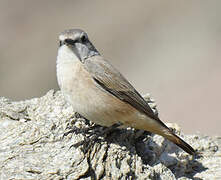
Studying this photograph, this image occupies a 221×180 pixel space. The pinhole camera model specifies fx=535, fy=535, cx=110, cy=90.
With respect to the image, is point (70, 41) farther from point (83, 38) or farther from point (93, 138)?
point (93, 138)

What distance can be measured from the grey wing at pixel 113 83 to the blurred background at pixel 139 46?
10.3m

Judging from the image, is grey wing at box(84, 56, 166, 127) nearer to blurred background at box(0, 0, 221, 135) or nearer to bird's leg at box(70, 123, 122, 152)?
bird's leg at box(70, 123, 122, 152)

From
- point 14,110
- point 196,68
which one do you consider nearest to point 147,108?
point 14,110

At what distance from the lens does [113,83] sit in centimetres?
828

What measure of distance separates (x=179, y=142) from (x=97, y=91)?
5.39 feet

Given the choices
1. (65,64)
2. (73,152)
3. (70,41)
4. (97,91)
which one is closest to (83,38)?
(70,41)

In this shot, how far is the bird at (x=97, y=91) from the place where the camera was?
7766mm

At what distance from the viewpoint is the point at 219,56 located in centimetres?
2230

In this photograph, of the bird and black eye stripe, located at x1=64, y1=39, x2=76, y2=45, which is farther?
black eye stripe, located at x1=64, y1=39, x2=76, y2=45

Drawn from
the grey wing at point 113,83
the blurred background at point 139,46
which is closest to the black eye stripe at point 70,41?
the grey wing at point 113,83

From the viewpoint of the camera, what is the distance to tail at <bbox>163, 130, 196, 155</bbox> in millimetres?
8461

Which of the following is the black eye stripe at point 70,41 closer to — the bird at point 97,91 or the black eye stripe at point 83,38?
the bird at point 97,91

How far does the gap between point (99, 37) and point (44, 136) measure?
62.3ft

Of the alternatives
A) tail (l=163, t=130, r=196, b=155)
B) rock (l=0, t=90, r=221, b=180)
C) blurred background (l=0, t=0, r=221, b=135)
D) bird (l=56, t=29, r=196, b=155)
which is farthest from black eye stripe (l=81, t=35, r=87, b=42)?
blurred background (l=0, t=0, r=221, b=135)
